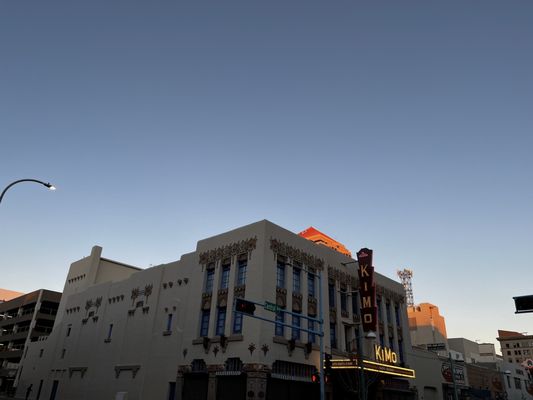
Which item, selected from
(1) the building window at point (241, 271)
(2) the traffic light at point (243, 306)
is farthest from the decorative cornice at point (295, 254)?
(2) the traffic light at point (243, 306)

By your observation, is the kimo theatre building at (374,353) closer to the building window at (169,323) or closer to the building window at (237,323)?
the building window at (237,323)

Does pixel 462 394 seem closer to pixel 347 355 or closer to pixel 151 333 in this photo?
pixel 347 355

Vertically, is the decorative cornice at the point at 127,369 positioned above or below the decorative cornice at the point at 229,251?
below

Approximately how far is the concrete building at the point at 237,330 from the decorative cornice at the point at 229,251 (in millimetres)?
89

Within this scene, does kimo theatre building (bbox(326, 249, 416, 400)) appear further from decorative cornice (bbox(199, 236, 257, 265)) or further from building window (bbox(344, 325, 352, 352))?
decorative cornice (bbox(199, 236, 257, 265))

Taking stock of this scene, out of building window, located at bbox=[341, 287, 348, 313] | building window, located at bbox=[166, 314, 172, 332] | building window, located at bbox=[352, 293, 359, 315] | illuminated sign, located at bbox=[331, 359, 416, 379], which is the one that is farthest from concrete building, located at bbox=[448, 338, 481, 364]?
building window, located at bbox=[166, 314, 172, 332]

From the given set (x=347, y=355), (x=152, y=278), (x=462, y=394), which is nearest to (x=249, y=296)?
(x=347, y=355)

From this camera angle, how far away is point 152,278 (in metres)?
44.2

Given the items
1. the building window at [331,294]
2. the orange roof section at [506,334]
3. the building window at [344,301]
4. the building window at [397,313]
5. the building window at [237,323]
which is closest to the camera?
the building window at [237,323]

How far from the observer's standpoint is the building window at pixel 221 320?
34.2 metres

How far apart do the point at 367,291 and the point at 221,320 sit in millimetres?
14347

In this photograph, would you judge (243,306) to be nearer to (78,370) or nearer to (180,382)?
(180,382)

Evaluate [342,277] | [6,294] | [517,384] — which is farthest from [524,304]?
[6,294]

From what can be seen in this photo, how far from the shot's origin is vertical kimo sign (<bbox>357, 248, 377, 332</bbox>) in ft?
127
